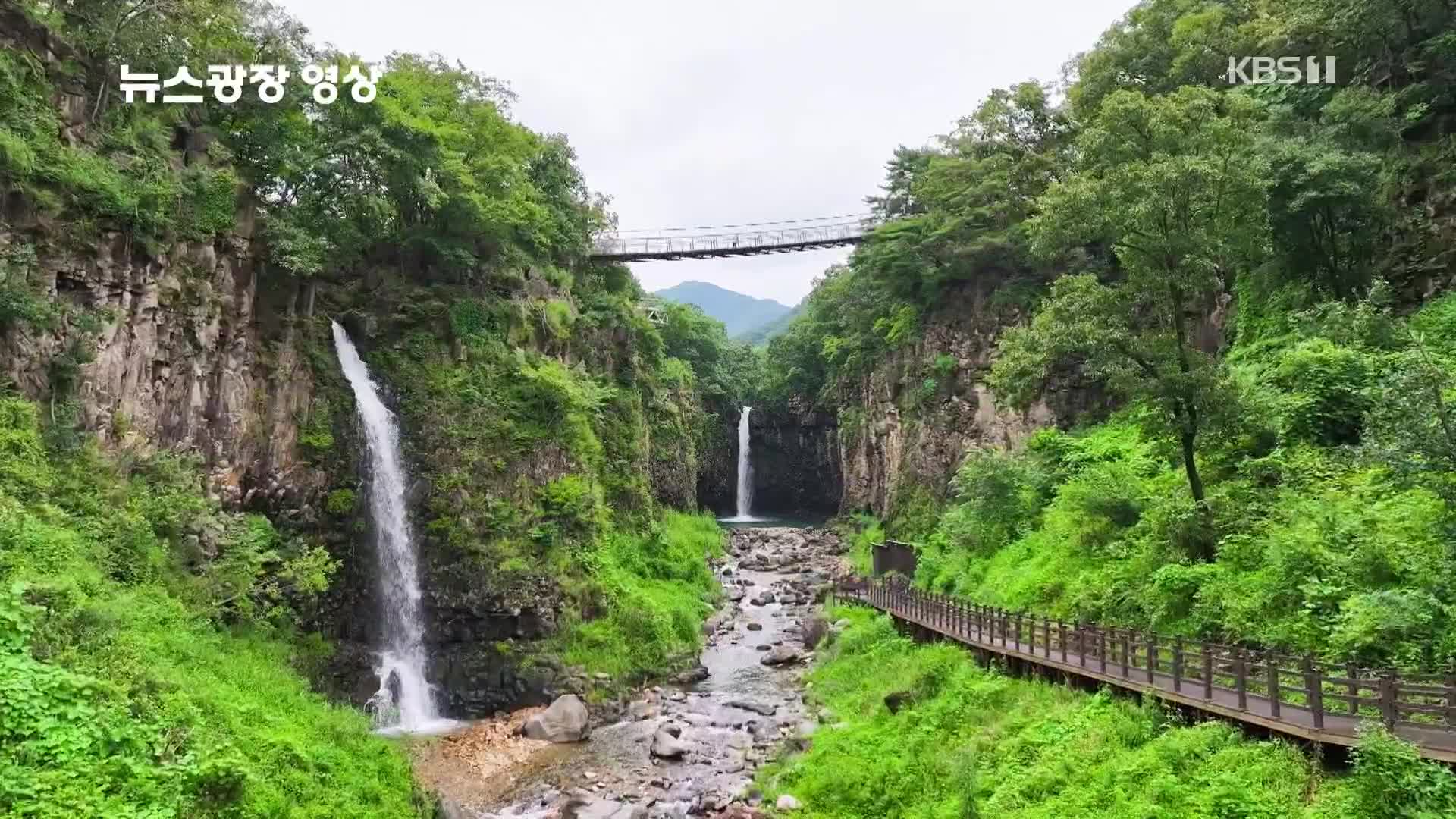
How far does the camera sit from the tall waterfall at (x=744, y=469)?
2653 inches

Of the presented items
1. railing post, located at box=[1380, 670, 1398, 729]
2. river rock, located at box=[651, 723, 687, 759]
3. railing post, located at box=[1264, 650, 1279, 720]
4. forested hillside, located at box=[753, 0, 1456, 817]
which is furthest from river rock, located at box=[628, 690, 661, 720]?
railing post, located at box=[1380, 670, 1398, 729]

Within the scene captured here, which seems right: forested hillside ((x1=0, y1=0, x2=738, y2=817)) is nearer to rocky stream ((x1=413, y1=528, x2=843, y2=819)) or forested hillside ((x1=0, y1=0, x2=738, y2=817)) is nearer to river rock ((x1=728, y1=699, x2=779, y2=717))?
rocky stream ((x1=413, y1=528, x2=843, y2=819))

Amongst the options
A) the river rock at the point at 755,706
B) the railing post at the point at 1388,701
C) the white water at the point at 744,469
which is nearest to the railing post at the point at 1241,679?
the railing post at the point at 1388,701

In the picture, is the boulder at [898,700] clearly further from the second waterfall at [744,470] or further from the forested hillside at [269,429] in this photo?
the second waterfall at [744,470]

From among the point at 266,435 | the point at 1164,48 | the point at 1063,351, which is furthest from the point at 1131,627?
the point at 1164,48

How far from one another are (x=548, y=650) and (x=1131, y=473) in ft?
57.8

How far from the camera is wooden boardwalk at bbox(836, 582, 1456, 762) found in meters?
9.85

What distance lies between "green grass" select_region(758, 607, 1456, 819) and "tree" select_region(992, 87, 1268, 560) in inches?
220

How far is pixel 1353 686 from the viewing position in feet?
33.6

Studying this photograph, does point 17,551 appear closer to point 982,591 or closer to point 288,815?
point 288,815

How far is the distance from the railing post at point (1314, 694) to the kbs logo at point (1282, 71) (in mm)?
21518

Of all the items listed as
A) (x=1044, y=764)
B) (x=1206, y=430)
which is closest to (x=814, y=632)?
(x=1206, y=430)

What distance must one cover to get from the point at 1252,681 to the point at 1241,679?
1.42 meters

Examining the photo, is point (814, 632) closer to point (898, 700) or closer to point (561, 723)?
point (898, 700)
